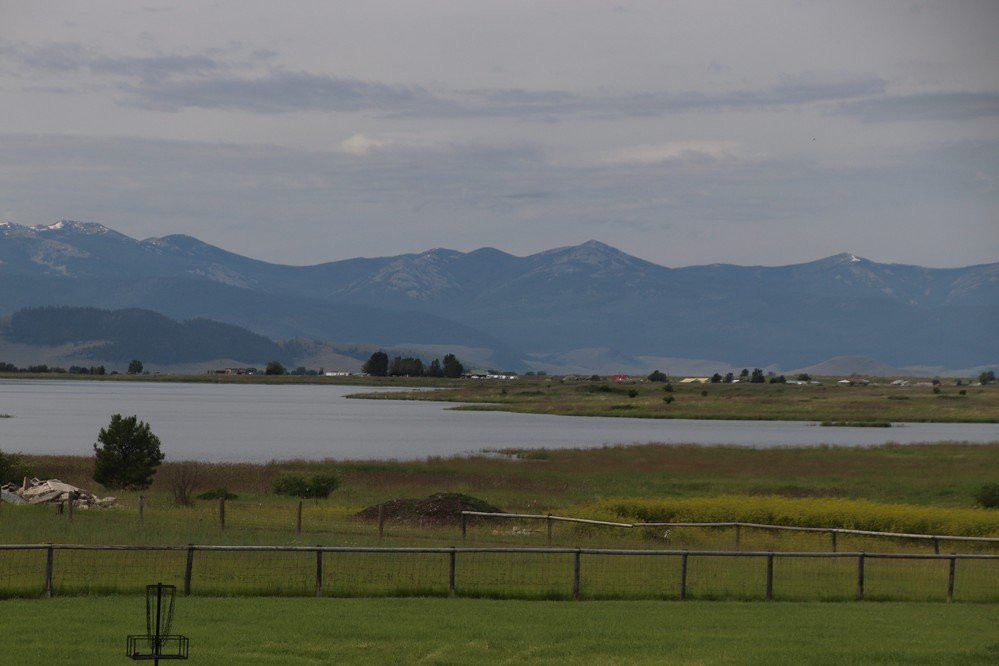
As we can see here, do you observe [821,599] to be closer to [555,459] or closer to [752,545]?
[752,545]

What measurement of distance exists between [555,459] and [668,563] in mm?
49361

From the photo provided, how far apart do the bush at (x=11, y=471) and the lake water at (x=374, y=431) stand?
28812mm

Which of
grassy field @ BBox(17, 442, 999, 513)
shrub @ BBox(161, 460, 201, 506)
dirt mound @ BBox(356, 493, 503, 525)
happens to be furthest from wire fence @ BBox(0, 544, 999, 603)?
grassy field @ BBox(17, 442, 999, 513)

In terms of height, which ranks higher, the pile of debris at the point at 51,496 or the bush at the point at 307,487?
the pile of debris at the point at 51,496

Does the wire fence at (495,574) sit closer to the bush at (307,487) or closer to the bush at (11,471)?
the bush at (11,471)

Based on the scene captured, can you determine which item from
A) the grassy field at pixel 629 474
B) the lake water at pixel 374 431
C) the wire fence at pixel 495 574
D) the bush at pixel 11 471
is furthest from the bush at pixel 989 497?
the lake water at pixel 374 431

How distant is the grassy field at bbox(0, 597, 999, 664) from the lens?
20094mm

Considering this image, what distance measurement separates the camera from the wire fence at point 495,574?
85.3 ft

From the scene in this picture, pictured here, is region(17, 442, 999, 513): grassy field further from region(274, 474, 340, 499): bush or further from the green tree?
the green tree

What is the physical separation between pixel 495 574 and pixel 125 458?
33146 millimetres

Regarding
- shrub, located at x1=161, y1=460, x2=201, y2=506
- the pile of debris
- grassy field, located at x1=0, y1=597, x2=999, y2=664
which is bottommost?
shrub, located at x1=161, y1=460, x2=201, y2=506

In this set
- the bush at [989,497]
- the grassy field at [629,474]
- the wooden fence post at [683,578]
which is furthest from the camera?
the grassy field at [629,474]

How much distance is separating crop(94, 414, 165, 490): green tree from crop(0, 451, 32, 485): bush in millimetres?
5341

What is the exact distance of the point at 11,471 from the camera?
53.0m
